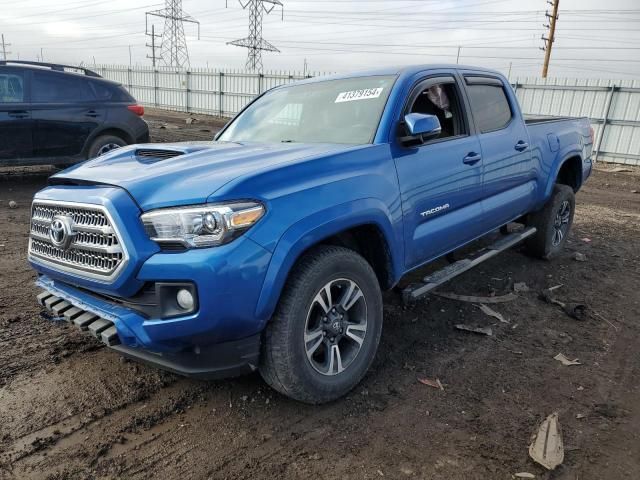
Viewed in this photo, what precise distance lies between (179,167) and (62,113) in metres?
6.58

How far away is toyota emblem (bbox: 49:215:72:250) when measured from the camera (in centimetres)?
266

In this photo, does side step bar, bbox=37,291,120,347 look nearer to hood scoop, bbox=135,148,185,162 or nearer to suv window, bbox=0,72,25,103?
hood scoop, bbox=135,148,185,162

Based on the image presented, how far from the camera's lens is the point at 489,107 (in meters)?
4.58

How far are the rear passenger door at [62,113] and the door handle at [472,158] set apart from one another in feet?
22.4

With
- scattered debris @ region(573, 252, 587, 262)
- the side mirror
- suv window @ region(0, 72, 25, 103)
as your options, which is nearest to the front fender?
the side mirror

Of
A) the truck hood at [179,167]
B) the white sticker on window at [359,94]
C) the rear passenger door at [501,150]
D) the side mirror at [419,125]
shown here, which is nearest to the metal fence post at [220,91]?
the rear passenger door at [501,150]

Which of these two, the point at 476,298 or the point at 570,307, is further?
the point at 476,298

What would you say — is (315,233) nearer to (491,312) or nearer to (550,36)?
(491,312)

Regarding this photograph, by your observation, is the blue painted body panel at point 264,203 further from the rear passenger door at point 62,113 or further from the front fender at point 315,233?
the rear passenger door at point 62,113

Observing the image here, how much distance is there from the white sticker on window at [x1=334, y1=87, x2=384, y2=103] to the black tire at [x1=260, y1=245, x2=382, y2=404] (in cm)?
129

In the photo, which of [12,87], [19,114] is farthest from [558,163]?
[12,87]

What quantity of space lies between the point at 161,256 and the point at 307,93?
2.19 metres

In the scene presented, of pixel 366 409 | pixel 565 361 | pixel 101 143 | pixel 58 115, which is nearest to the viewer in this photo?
pixel 366 409

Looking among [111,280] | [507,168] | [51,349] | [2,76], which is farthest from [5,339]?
[2,76]
